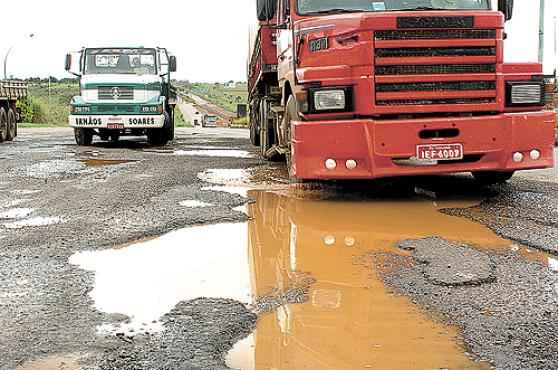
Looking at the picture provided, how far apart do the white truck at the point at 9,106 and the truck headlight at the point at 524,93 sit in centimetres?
1527

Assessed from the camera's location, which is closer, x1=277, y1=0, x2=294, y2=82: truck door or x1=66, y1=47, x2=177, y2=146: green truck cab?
x1=277, y1=0, x2=294, y2=82: truck door

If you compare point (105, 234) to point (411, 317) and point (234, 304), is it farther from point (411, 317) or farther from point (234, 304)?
point (411, 317)

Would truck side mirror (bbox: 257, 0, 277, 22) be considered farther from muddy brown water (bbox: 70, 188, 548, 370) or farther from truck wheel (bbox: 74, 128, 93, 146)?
truck wheel (bbox: 74, 128, 93, 146)

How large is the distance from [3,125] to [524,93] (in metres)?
15.8

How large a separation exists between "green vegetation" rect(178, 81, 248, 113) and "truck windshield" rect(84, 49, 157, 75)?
7473 cm

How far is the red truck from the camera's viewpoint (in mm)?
7078

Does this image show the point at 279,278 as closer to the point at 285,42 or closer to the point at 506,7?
the point at 285,42

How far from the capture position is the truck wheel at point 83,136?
17939 millimetres

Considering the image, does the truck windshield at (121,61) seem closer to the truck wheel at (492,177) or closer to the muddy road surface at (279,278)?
the muddy road surface at (279,278)

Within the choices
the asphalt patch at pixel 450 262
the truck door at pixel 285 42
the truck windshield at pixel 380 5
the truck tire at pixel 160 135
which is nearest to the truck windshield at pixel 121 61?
the truck tire at pixel 160 135

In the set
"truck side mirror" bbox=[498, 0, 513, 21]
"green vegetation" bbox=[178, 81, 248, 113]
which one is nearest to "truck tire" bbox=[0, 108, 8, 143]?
"truck side mirror" bbox=[498, 0, 513, 21]

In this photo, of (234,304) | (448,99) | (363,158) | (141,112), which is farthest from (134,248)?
(141,112)

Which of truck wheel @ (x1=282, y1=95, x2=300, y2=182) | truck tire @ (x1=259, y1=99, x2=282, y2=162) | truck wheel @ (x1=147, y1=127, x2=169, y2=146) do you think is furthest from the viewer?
truck wheel @ (x1=147, y1=127, x2=169, y2=146)

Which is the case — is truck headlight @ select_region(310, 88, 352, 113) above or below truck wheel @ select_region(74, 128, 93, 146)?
above
